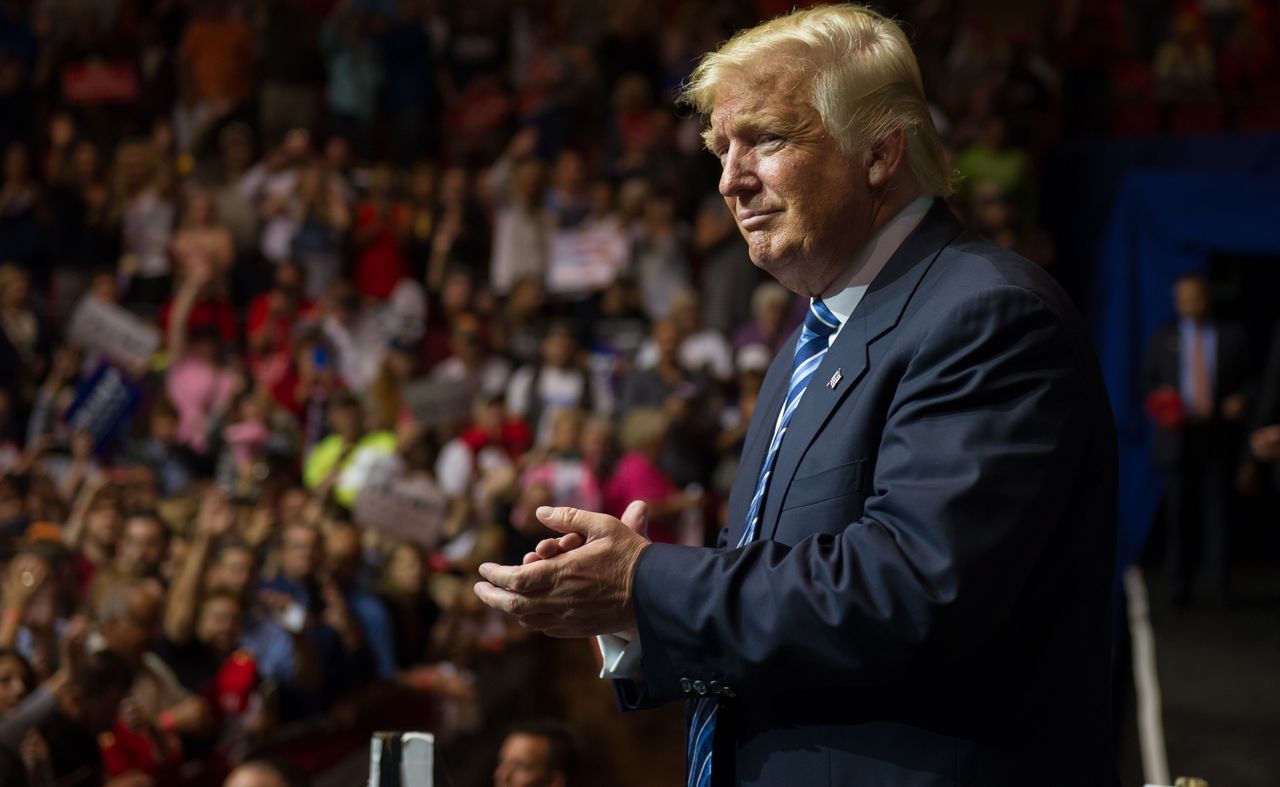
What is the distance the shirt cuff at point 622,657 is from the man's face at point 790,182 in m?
0.46

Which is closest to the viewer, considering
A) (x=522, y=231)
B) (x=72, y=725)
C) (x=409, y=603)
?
(x=72, y=725)

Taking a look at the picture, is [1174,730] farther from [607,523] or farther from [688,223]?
[607,523]

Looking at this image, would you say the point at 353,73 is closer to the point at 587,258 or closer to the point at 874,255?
the point at 587,258

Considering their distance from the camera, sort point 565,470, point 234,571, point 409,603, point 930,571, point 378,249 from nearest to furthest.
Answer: point 930,571 < point 234,571 < point 409,603 < point 565,470 < point 378,249

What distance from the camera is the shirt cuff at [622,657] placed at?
178 cm

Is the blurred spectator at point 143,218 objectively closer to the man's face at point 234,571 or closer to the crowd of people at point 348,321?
the crowd of people at point 348,321

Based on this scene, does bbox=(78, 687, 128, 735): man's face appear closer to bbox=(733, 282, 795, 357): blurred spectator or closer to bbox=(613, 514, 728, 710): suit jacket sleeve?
bbox=(613, 514, 728, 710): suit jacket sleeve

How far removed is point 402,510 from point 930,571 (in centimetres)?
499

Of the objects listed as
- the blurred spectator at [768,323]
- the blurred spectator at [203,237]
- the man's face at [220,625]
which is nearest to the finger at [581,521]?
the man's face at [220,625]

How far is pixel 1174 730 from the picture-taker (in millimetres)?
6031

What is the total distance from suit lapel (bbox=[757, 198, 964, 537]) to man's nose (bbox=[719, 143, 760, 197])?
0.57 ft

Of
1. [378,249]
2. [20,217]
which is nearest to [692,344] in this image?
[378,249]

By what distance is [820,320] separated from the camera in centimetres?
177

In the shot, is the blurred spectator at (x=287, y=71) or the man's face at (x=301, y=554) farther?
the blurred spectator at (x=287, y=71)
